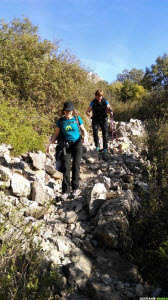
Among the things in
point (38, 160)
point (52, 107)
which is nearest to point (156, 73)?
point (52, 107)

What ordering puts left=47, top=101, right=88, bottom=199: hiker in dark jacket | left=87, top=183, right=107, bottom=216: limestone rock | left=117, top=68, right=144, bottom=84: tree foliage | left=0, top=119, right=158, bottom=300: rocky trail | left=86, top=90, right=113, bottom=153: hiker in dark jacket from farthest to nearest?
left=117, top=68, right=144, bottom=84: tree foliage, left=86, top=90, right=113, bottom=153: hiker in dark jacket, left=47, top=101, right=88, bottom=199: hiker in dark jacket, left=87, top=183, right=107, bottom=216: limestone rock, left=0, top=119, right=158, bottom=300: rocky trail

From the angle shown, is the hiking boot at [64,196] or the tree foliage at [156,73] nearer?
the hiking boot at [64,196]

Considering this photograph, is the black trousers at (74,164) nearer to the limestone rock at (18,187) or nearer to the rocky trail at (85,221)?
the rocky trail at (85,221)

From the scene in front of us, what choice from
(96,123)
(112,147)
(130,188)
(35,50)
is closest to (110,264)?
(130,188)

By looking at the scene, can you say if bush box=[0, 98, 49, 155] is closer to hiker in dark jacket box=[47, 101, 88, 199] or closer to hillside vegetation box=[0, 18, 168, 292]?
hillside vegetation box=[0, 18, 168, 292]

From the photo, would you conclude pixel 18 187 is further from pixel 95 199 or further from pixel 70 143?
pixel 95 199

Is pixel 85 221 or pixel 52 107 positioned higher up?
pixel 52 107

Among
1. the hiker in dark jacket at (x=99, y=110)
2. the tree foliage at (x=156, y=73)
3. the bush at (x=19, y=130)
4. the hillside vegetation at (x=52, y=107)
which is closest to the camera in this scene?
the hillside vegetation at (x=52, y=107)

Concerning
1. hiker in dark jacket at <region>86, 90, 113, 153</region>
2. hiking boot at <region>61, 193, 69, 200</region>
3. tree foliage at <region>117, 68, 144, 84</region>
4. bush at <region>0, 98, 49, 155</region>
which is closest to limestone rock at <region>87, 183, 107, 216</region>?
hiking boot at <region>61, 193, 69, 200</region>

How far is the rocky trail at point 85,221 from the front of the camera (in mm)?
2617

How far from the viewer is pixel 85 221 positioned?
395 centimetres

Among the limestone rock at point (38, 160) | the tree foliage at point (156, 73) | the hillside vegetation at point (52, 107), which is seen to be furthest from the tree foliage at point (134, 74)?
the limestone rock at point (38, 160)

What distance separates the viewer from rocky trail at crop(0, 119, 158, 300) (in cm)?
262

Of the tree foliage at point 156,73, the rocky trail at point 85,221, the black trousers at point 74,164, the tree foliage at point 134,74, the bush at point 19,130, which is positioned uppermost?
the tree foliage at point 134,74
